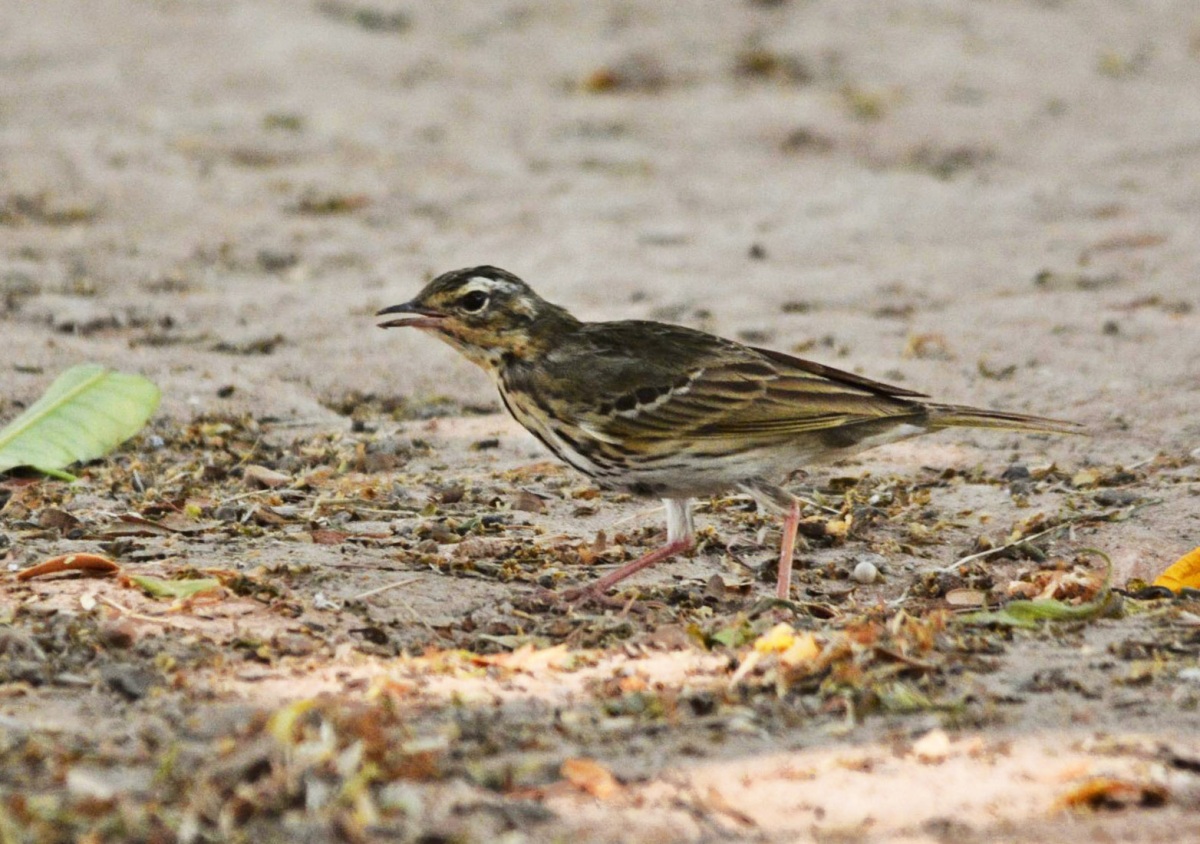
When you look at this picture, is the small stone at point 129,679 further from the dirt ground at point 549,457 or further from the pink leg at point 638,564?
the pink leg at point 638,564

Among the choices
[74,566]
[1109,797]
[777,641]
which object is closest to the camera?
[1109,797]

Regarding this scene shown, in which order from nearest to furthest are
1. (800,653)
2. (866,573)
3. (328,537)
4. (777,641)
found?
(800,653), (777,641), (866,573), (328,537)

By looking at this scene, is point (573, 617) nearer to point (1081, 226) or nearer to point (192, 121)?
point (1081, 226)

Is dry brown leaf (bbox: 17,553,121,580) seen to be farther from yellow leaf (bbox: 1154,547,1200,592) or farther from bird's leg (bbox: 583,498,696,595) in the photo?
yellow leaf (bbox: 1154,547,1200,592)

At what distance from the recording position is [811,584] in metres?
6.74

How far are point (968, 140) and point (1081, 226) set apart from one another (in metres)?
2.30

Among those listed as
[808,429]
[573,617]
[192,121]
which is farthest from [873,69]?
[573,617]

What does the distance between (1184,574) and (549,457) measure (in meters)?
3.04

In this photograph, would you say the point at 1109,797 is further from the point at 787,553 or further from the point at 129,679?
the point at 129,679

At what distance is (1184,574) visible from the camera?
6.44 m

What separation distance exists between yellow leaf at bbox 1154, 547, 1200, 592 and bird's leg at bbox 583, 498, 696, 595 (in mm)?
1726

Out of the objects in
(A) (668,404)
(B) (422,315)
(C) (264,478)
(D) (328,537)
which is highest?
→ (B) (422,315)

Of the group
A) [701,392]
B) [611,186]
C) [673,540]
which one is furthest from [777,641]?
[611,186]

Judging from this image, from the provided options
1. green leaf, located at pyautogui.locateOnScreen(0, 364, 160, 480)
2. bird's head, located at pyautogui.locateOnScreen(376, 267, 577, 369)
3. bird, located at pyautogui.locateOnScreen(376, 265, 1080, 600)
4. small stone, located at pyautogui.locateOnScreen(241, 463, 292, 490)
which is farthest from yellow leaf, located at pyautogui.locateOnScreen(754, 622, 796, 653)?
green leaf, located at pyautogui.locateOnScreen(0, 364, 160, 480)
